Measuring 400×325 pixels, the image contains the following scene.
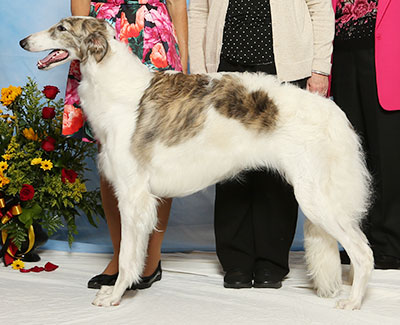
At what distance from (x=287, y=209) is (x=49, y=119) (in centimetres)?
165

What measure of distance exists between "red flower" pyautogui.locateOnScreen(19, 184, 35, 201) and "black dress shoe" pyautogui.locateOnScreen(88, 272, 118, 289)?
29.5 inches

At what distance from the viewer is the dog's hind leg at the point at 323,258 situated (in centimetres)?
298

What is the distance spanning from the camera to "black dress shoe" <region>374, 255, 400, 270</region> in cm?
358

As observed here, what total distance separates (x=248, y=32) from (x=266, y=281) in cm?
132

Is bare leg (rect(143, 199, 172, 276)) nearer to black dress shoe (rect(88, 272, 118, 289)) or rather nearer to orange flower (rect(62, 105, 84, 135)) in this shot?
black dress shoe (rect(88, 272, 118, 289))

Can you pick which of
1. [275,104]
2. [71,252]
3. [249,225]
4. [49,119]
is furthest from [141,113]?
[71,252]

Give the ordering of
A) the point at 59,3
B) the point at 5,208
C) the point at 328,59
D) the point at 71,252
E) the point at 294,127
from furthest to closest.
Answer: the point at 59,3 < the point at 71,252 < the point at 5,208 < the point at 328,59 < the point at 294,127

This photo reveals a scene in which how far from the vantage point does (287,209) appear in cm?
326

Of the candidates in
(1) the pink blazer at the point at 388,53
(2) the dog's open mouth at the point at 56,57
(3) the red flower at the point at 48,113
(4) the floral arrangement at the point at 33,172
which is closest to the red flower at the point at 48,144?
(4) the floral arrangement at the point at 33,172

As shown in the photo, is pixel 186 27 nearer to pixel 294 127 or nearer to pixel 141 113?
pixel 141 113

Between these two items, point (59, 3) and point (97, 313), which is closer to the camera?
point (97, 313)

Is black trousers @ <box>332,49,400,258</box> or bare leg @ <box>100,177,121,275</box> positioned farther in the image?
black trousers @ <box>332,49,400,258</box>

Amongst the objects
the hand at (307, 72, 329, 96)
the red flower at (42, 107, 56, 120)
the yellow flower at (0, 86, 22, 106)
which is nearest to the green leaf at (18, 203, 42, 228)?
the red flower at (42, 107, 56, 120)

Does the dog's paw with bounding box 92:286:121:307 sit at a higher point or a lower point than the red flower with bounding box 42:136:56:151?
lower
